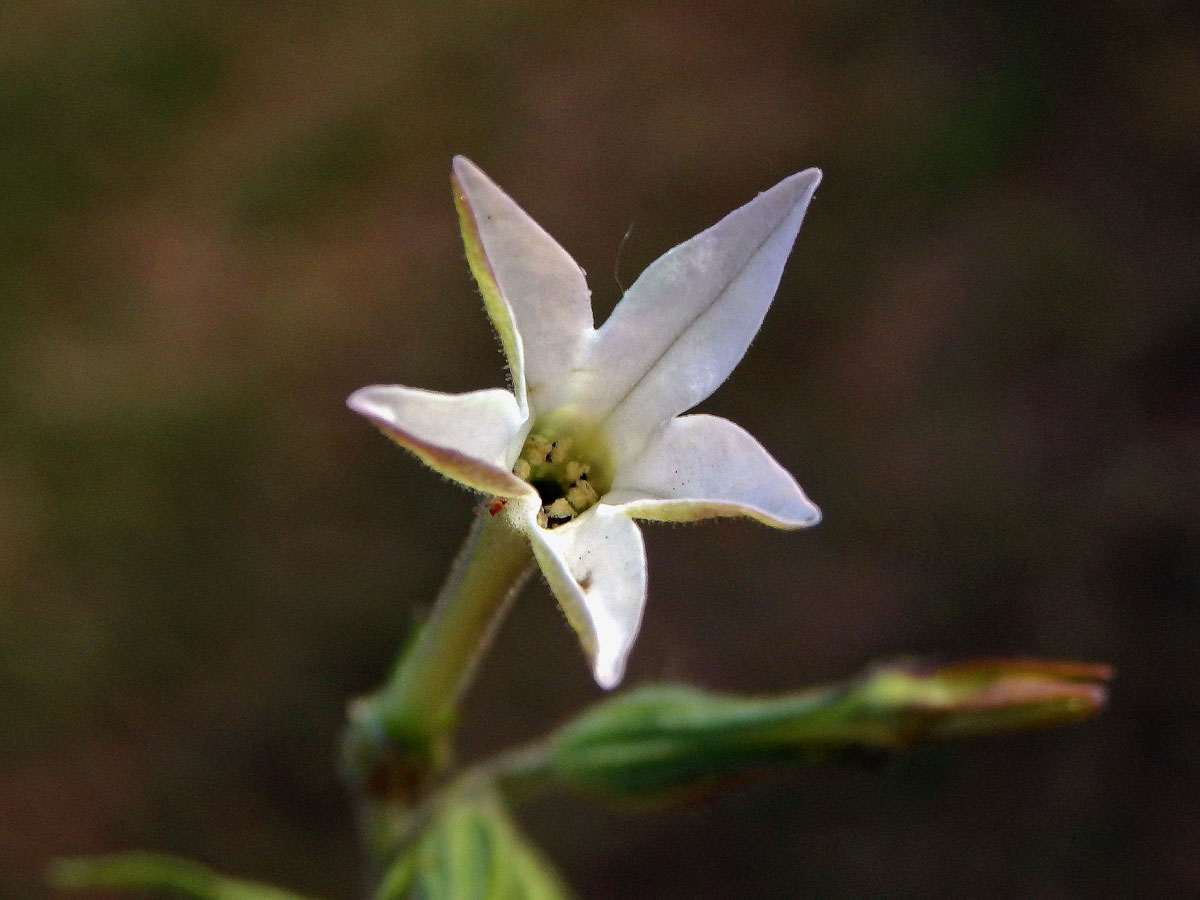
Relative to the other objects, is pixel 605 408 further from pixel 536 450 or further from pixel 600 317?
pixel 600 317

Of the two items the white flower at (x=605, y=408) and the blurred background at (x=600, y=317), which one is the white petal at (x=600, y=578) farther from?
the blurred background at (x=600, y=317)

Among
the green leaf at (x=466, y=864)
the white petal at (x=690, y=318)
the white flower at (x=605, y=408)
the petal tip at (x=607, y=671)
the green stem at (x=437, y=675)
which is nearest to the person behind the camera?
the petal tip at (x=607, y=671)

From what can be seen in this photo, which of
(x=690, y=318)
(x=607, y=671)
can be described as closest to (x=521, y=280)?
(x=690, y=318)

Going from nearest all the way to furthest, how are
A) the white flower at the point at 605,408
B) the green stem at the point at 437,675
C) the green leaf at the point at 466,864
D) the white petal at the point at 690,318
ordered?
the white flower at the point at 605,408 → the white petal at the point at 690,318 → the green stem at the point at 437,675 → the green leaf at the point at 466,864

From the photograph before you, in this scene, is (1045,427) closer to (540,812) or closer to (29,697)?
(540,812)

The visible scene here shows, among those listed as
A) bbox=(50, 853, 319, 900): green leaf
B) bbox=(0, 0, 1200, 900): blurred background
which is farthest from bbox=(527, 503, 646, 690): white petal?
bbox=(0, 0, 1200, 900): blurred background

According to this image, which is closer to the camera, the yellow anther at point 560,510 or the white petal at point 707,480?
the white petal at point 707,480

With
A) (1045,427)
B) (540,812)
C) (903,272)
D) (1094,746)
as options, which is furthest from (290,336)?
(1094,746)

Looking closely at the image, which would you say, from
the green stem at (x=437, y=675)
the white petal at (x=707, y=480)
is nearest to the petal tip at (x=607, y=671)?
the white petal at (x=707, y=480)
